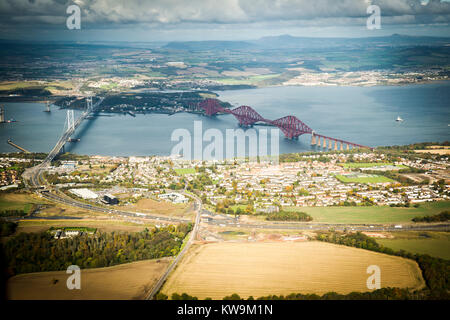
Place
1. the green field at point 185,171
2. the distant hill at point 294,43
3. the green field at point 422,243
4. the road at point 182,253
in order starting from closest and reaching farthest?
the road at point 182,253 → the green field at point 422,243 → the green field at point 185,171 → the distant hill at point 294,43

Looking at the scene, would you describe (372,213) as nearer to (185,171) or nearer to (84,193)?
(185,171)

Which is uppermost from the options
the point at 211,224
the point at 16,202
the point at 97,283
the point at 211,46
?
the point at 211,46

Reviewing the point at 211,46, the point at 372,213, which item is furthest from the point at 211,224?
the point at 211,46

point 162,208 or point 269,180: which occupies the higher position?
point 269,180

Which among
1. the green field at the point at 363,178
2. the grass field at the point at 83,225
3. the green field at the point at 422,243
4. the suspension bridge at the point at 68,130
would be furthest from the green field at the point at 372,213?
the suspension bridge at the point at 68,130

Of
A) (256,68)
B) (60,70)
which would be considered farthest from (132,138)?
(256,68)

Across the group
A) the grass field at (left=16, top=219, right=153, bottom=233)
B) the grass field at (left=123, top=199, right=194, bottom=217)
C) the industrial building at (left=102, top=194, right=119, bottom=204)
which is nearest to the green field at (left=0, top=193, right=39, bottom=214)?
the grass field at (left=16, top=219, right=153, bottom=233)

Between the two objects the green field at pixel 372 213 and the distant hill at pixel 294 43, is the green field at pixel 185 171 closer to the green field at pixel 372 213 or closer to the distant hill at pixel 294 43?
the green field at pixel 372 213
